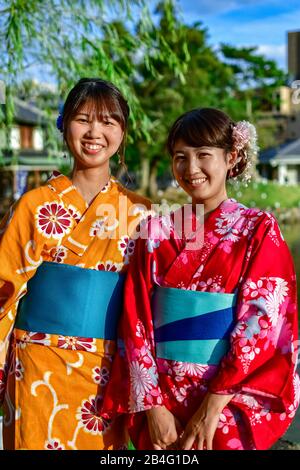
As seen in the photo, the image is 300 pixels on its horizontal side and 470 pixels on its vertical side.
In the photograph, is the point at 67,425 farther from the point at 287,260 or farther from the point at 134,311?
the point at 287,260

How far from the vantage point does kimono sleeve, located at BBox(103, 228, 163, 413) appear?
1.94 m

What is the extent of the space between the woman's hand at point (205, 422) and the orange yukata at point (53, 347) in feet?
1.19

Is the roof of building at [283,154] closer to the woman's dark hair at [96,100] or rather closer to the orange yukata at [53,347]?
the woman's dark hair at [96,100]

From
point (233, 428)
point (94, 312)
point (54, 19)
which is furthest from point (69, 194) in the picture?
point (54, 19)

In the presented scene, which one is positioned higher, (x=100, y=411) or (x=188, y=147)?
(x=188, y=147)

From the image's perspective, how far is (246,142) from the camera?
208 cm

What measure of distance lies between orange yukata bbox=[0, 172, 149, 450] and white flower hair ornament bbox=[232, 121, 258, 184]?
1.74ft

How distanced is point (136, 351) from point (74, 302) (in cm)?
27

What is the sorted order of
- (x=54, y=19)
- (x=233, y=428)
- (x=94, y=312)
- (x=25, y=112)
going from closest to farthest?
1. (x=233, y=428)
2. (x=94, y=312)
3. (x=54, y=19)
4. (x=25, y=112)

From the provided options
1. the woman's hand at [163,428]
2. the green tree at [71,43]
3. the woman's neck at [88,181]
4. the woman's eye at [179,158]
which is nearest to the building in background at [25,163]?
the green tree at [71,43]

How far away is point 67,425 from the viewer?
6.84 feet

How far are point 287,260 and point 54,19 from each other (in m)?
3.93

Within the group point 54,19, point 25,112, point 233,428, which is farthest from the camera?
point 25,112

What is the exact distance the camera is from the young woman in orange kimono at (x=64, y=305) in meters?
2.05
